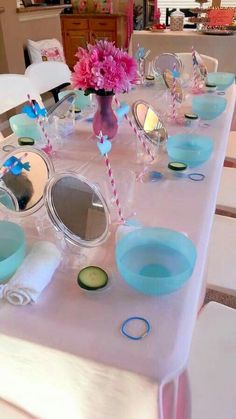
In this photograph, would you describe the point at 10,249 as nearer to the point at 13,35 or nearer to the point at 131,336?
the point at 131,336

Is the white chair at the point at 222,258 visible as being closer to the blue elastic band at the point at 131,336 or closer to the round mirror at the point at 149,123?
the round mirror at the point at 149,123

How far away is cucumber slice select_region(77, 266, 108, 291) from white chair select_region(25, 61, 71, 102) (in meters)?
1.56

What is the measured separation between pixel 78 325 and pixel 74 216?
0.25 meters

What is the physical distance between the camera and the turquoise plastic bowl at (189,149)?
3.67 feet

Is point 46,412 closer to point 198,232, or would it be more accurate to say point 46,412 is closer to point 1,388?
point 1,388

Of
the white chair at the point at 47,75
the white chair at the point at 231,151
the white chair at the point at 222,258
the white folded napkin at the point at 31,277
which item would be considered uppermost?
the white folded napkin at the point at 31,277

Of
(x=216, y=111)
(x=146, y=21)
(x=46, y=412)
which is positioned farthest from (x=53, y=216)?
(x=146, y=21)

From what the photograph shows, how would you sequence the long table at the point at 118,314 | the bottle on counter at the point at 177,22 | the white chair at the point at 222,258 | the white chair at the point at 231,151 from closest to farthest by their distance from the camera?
the long table at the point at 118,314
the white chair at the point at 222,258
the white chair at the point at 231,151
the bottle on counter at the point at 177,22

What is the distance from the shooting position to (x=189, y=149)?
1.18 m

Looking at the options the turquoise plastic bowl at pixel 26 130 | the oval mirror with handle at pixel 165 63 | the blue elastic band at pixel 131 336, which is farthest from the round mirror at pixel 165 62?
the blue elastic band at pixel 131 336

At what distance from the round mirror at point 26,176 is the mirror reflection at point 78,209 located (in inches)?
3.1

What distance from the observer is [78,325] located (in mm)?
604

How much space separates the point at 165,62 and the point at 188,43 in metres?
1.20

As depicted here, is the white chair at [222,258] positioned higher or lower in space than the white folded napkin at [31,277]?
lower
